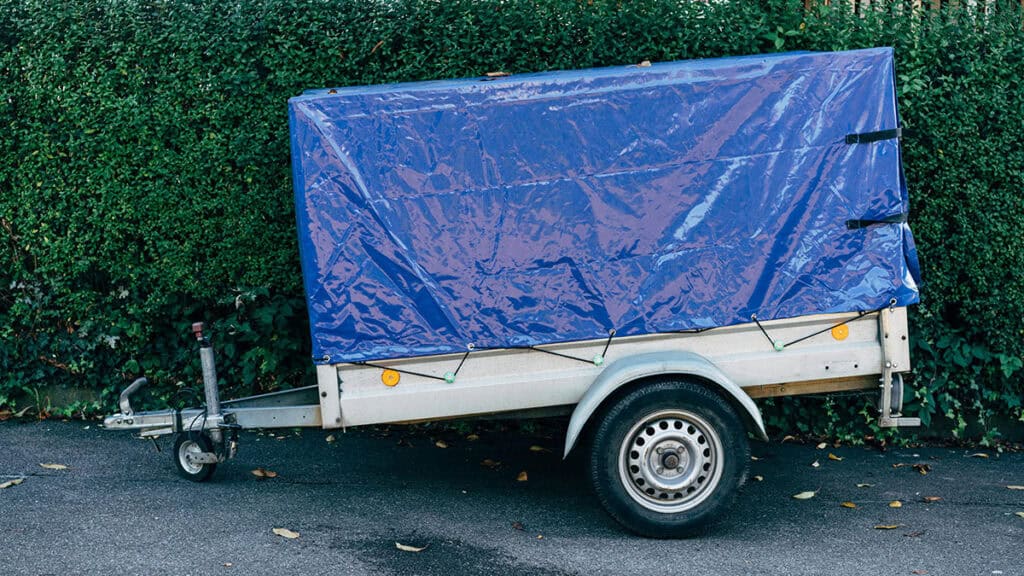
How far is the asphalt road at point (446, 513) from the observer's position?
4.91m

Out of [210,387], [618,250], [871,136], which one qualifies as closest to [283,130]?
[210,387]

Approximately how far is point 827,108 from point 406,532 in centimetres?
286

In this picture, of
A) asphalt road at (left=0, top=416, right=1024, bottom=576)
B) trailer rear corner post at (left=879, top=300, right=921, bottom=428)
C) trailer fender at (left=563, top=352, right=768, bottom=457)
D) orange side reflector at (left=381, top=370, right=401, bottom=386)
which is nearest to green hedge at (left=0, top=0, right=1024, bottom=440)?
asphalt road at (left=0, top=416, right=1024, bottom=576)

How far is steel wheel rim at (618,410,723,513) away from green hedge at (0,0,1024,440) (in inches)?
80.0

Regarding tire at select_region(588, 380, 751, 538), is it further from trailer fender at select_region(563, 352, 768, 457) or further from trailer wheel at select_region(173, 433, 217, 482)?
trailer wheel at select_region(173, 433, 217, 482)

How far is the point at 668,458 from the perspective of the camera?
515cm

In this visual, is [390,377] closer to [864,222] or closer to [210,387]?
[210,387]

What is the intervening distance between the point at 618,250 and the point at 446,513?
1.64 meters

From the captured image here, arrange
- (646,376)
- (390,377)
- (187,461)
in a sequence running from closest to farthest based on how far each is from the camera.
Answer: (646,376)
(390,377)
(187,461)

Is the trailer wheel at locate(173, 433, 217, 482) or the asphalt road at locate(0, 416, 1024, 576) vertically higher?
the trailer wheel at locate(173, 433, 217, 482)

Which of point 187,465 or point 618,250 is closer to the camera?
point 618,250

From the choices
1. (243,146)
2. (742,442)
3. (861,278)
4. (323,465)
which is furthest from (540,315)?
(243,146)

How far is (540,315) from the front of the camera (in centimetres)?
515

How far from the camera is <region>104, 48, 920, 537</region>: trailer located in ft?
16.7
